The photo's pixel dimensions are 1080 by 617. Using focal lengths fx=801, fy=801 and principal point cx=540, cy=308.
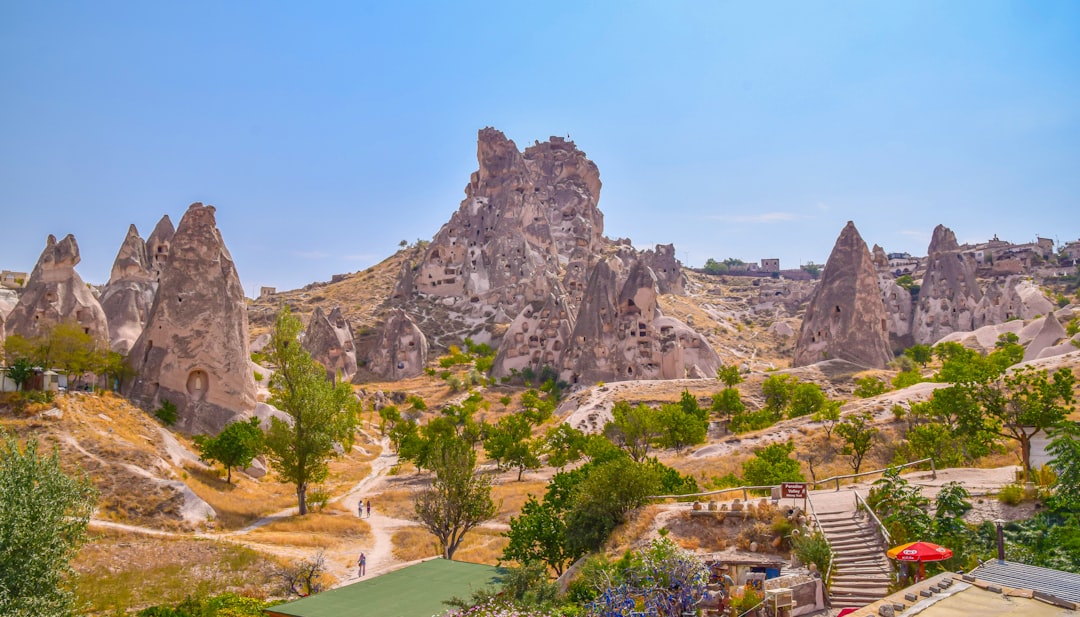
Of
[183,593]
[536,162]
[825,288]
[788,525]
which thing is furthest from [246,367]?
[536,162]

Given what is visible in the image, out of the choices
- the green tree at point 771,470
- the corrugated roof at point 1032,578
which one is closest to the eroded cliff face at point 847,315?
the green tree at point 771,470

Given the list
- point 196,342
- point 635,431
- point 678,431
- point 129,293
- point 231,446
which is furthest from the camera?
point 129,293

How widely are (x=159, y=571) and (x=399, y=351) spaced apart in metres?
53.0

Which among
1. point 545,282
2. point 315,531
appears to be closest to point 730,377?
point 545,282

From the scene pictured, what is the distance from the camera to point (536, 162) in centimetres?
13012

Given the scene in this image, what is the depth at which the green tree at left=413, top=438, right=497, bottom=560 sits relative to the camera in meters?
29.8

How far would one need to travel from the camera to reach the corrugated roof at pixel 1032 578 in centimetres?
1214

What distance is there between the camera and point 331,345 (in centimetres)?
7606

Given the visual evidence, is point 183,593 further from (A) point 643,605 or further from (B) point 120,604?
(A) point 643,605

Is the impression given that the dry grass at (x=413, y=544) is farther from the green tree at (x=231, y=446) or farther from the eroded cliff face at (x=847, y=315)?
the eroded cliff face at (x=847, y=315)

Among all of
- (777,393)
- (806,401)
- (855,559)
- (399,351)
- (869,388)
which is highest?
(399,351)

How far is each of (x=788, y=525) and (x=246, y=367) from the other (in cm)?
3171

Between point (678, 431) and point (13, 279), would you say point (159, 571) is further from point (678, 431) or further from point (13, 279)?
point (13, 279)

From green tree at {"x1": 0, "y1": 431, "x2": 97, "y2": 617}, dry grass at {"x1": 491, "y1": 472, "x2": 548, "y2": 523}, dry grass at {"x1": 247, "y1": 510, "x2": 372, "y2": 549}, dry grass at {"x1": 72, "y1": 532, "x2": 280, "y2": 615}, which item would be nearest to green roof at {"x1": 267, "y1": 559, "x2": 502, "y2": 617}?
green tree at {"x1": 0, "y1": 431, "x2": 97, "y2": 617}
